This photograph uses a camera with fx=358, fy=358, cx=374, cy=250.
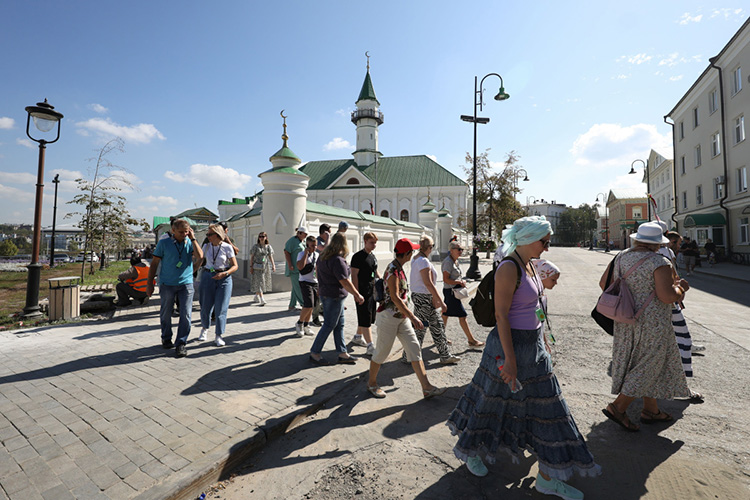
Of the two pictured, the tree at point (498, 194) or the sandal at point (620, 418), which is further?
the tree at point (498, 194)

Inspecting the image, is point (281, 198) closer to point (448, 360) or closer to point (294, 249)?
point (294, 249)

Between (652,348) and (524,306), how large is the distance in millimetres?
1592

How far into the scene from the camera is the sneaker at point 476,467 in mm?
2551

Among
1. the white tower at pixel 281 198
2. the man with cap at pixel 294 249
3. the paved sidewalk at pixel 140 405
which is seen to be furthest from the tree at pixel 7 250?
the man with cap at pixel 294 249

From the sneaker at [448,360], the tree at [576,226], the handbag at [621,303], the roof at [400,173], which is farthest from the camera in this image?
the tree at [576,226]

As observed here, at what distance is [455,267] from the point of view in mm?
5691

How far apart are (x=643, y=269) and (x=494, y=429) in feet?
6.39

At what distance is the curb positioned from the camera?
2375 millimetres

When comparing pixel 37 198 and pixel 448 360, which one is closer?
pixel 448 360

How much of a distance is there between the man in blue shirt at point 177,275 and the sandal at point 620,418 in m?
5.10

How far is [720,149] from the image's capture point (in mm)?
23406

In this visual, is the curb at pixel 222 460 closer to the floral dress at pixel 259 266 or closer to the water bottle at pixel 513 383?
the water bottle at pixel 513 383

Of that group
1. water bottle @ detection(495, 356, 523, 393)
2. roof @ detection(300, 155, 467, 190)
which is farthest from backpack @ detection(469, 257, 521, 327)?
roof @ detection(300, 155, 467, 190)

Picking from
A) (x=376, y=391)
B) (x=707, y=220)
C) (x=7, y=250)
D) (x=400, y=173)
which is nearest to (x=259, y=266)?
(x=376, y=391)
